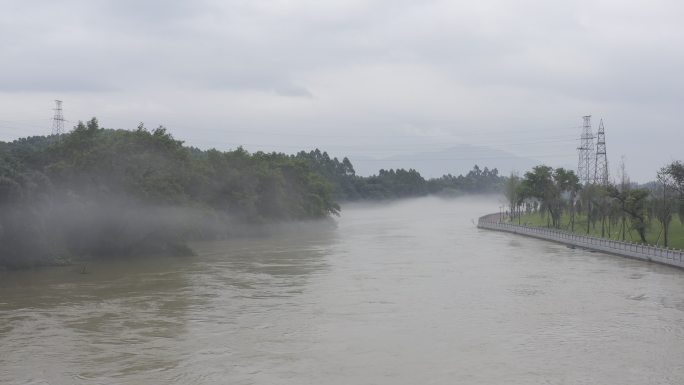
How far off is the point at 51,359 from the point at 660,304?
23436 millimetres

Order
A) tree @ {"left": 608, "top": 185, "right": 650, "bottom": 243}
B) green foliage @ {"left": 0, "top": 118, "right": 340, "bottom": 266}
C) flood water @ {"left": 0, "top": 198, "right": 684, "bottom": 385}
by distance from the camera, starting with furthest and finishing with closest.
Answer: tree @ {"left": 608, "top": 185, "right": 650, "bottom": 243} → green foliage @ {"left": 0, "top": 118, "right": 340, "bottom": 266} → flood water @ {"left": 0, "top": 198, "right": 684, "bottom": 385}

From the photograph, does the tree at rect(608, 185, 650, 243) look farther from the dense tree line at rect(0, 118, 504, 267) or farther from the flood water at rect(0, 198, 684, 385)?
the dense tree line at rect(0, 118, 504, 267)

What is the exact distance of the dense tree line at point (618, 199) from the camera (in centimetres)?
4819

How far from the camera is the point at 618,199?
53.9 metres

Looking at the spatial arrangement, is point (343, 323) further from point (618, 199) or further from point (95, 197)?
point (618, 199)

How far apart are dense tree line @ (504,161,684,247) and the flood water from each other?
9615 millimetres

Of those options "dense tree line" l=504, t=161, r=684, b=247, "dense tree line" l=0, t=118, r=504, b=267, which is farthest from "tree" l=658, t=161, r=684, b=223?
"dense tree line" l=0, t=118, r=504, b=267

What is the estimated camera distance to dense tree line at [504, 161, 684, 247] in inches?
1897

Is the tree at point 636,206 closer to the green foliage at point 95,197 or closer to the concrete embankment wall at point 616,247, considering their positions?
the concrete embankment wall at point 616,247

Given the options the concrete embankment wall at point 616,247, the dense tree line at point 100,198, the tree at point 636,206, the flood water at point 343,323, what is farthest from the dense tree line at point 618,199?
the dense tree line at point 100,198

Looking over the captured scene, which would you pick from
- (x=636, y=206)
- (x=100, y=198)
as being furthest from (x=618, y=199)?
(x=100, y=198)

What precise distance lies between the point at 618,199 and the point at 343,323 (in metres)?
38.3

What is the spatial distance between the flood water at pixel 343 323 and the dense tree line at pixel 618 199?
31.5 feet

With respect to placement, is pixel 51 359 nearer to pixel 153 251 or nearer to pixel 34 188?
pixel 34 188
